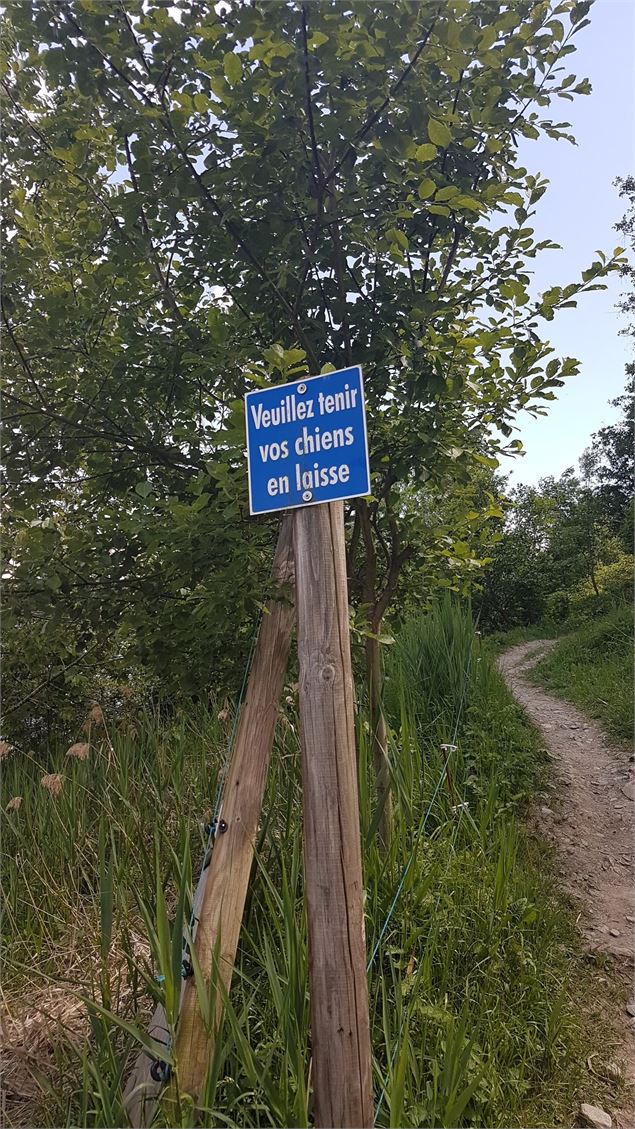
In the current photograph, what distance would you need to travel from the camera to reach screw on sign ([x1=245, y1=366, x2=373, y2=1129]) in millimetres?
1683

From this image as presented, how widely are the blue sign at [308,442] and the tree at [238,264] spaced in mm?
174

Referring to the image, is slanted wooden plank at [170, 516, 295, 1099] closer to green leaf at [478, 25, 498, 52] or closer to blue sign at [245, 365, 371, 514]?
blue sign at [245, 365, 371, 514]

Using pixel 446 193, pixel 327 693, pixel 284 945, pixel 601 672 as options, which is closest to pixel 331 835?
pixel 327 693

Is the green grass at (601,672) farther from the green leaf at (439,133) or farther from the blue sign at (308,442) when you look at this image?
the green leaf at (439,133)

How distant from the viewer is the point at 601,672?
343 inches

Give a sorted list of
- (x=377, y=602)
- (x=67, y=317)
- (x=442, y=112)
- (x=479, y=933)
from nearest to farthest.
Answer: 1. (x=442, y=112)
2. (x=67, y=317)
3. (x=479, y=933)
4. (x=377, y=602)

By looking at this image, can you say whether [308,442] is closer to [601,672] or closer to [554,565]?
[601,672]

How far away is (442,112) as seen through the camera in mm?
2053

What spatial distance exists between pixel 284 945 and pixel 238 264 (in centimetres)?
243

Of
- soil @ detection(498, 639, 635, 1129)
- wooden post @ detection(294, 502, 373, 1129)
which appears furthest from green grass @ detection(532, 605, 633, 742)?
wooden post @ detection(294, 502, 373, 1129)

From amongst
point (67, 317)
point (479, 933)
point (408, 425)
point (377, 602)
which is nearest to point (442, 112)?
point (408, 425)

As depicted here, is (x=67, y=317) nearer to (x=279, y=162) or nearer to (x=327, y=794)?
(x=279, y=162)

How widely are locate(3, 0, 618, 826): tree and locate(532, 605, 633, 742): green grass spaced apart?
495cm

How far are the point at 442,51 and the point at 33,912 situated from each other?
3617 mm
